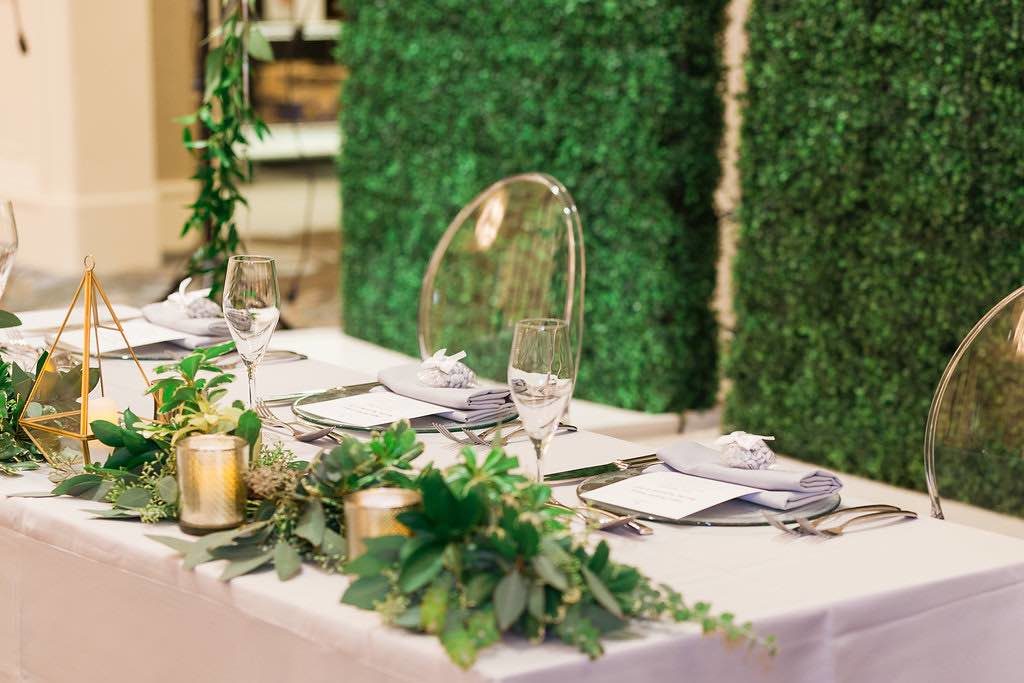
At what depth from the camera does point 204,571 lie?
137 centimetres

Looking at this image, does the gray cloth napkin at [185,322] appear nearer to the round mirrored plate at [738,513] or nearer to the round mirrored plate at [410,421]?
the round mirrored plate at [410,421]

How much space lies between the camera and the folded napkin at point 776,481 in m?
1.58

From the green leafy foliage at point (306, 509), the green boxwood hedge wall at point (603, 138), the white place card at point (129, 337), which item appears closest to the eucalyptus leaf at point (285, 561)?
the green leafy foliage at point (306, 509)

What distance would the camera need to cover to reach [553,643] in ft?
3.92

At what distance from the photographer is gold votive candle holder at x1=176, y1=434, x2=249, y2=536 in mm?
1432

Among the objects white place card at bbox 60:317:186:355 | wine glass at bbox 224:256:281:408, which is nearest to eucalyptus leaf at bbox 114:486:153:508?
wine glass at bbox 224:256:281:408

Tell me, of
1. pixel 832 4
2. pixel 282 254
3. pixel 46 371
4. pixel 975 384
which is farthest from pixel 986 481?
pixel 282 254

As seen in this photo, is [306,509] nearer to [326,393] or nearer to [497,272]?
[326,393]

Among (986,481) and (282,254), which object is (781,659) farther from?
(282,254)

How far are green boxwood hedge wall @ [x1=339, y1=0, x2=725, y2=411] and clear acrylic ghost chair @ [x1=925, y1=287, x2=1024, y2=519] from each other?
1879 mm

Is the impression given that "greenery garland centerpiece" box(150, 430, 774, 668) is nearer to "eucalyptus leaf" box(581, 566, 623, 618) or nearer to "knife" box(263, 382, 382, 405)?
"eucalyptus leaf" box(581, 566, 623, 618)

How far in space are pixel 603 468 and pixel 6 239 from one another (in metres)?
0.94

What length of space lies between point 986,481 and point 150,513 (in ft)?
4.42

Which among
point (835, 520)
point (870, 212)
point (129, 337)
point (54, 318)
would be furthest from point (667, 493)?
point (870, 212)
